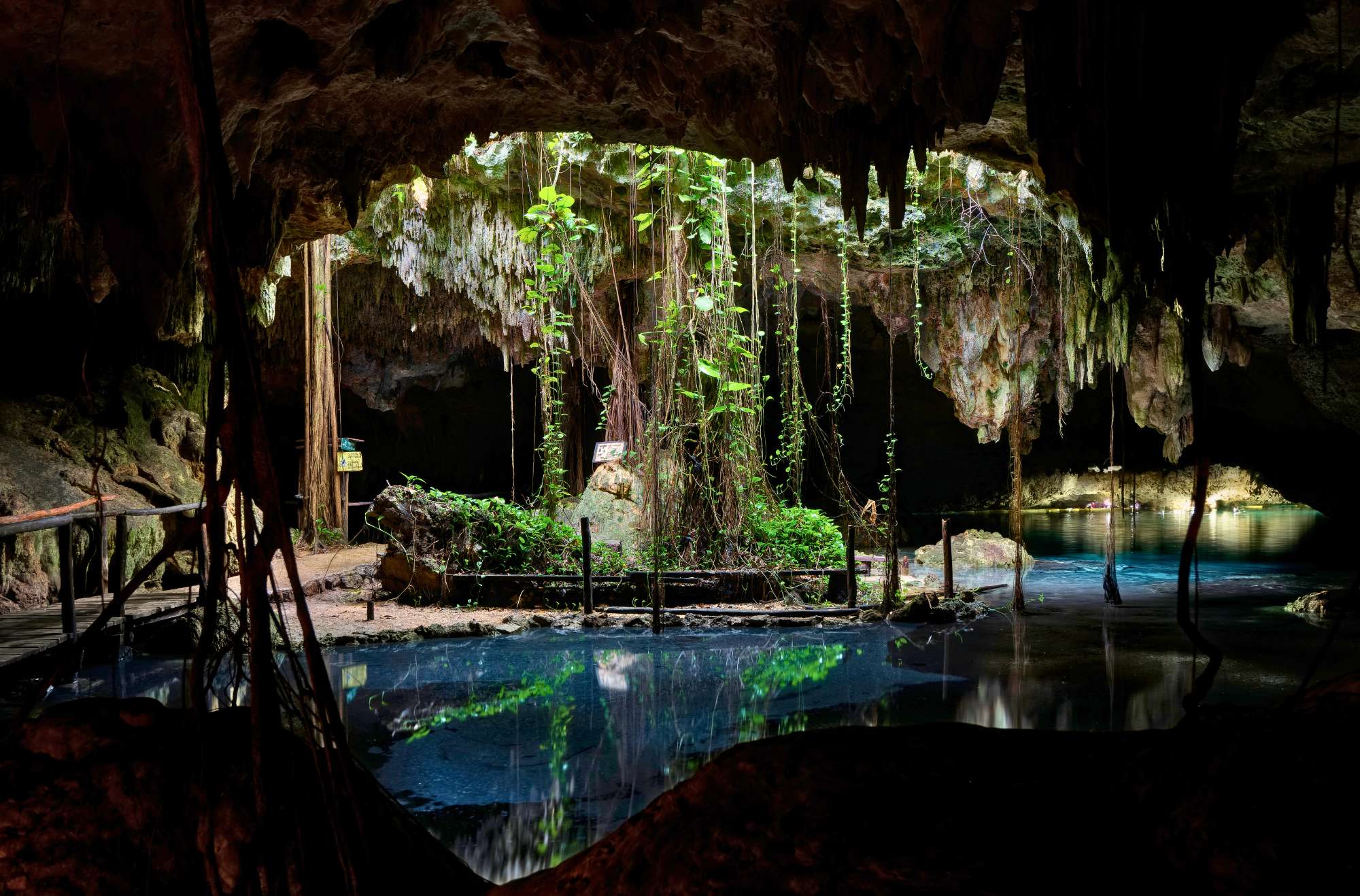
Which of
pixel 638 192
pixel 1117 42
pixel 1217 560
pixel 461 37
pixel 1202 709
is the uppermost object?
pixel 638 192

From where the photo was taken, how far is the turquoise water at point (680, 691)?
4.13 metres

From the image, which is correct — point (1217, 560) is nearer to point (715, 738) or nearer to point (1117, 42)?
point (715, 738)

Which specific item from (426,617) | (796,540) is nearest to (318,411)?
(426,617)

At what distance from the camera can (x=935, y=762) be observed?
1.70 metres

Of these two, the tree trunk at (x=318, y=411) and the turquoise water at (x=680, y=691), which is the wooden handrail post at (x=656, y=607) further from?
the tree trunk at (x=318, y=411)

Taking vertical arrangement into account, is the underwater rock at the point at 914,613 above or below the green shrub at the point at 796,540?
below

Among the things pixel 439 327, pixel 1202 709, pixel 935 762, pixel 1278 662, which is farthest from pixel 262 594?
pixel 439 327

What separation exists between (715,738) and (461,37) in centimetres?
384

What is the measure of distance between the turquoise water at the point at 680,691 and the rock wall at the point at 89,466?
3.56 ft

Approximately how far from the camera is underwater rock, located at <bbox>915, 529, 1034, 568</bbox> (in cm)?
1191

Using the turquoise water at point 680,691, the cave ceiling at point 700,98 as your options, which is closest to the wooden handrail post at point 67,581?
the turquoise water at point 680,691

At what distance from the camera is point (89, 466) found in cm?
736

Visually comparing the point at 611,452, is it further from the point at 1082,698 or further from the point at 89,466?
the point at 1082,698

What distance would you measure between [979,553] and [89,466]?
10.6 meters
